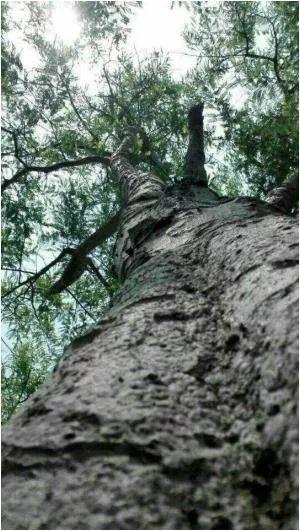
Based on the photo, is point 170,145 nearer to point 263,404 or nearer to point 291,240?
point 291,240

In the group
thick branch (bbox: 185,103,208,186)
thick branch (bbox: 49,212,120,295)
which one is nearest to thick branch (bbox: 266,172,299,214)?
thick branch (bbox: 185,103,208,186)

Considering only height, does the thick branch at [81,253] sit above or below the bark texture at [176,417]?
above

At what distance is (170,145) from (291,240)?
608 centimetres

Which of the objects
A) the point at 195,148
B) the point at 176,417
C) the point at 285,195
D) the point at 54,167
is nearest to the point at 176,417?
the point at 176,417

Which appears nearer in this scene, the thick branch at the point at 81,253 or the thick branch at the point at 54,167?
the thick branch at the point at 81,253

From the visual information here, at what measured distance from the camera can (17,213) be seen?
225 inches

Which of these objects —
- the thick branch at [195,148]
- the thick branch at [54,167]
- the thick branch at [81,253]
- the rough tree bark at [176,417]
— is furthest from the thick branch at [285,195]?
the thick branch at [54,167]

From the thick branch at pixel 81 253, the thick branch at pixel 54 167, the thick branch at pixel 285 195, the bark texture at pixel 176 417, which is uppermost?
the thick branch at pixel 54 167

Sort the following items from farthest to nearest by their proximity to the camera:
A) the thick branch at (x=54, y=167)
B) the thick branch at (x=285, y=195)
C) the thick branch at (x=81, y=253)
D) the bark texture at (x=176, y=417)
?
1. the thick branch at (x=54, y=167)
2. the thick branch at (x=81, y=253)
3. the thick branch at (x=285, y=195)
4. the bark texture at (x=176, y=417)

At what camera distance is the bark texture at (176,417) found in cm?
65

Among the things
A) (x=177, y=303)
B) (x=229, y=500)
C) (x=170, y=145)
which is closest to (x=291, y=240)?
(x=177, y=303)

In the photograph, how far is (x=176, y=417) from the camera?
80 cm

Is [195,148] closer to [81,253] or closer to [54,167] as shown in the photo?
[81,253]

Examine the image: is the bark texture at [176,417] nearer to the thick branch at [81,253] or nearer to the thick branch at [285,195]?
the thick branch at [285,195]
